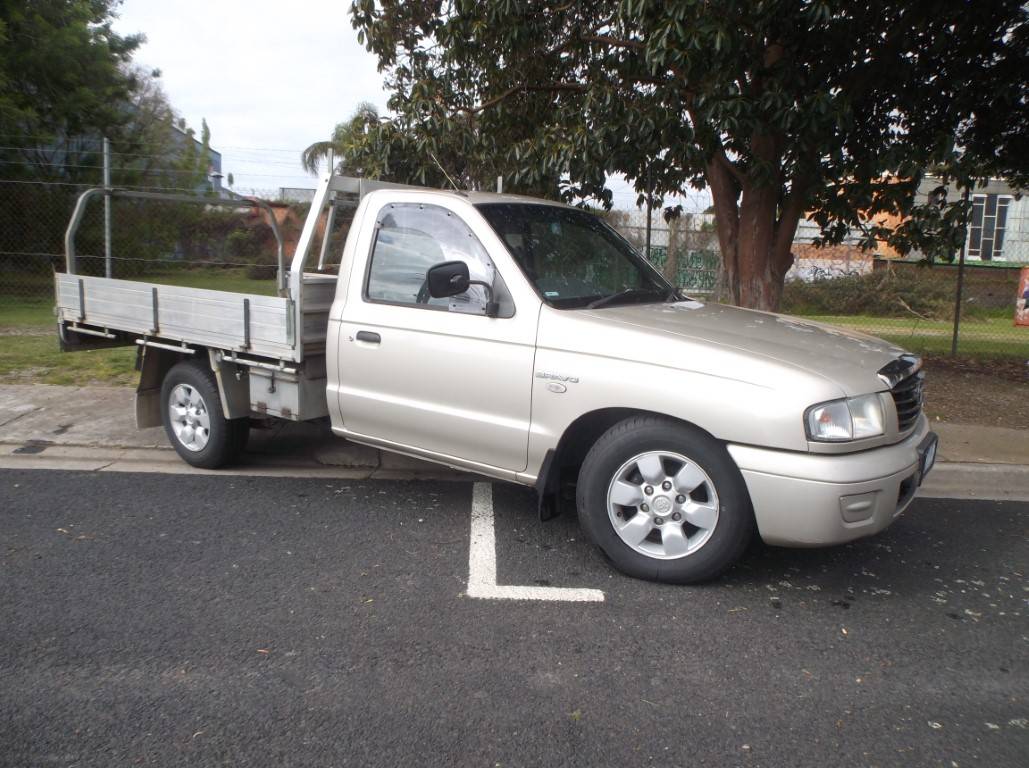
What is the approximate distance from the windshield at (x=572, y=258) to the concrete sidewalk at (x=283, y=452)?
1859 millimetres

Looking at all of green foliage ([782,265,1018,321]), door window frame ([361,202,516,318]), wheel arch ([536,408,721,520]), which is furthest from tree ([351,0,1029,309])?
green foliage ([782,265,1018,321])

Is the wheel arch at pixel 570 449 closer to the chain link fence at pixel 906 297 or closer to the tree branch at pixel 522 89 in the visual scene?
the tree branch at pixel 522 89

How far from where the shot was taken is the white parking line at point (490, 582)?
406 cm

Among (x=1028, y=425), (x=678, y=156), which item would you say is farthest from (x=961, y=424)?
(x=678, y=156)

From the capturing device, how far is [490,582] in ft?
13.8

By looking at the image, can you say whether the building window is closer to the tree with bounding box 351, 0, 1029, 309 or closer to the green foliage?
the green foliage

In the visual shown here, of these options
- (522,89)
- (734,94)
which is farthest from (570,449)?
(522,89)

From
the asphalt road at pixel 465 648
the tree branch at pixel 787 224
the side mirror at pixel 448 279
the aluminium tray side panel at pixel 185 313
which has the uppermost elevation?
the tree branch at pixel 787 224

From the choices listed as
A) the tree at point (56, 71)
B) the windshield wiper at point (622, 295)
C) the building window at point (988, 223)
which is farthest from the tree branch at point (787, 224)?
the building window at point (988, 223)

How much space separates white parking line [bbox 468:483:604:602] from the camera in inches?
160

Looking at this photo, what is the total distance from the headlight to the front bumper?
9 cm

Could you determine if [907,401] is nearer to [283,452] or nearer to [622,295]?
[622,295]

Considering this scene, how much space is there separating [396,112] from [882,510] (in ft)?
21.9

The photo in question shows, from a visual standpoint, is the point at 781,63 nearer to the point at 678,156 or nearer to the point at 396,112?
the point at 678,156
